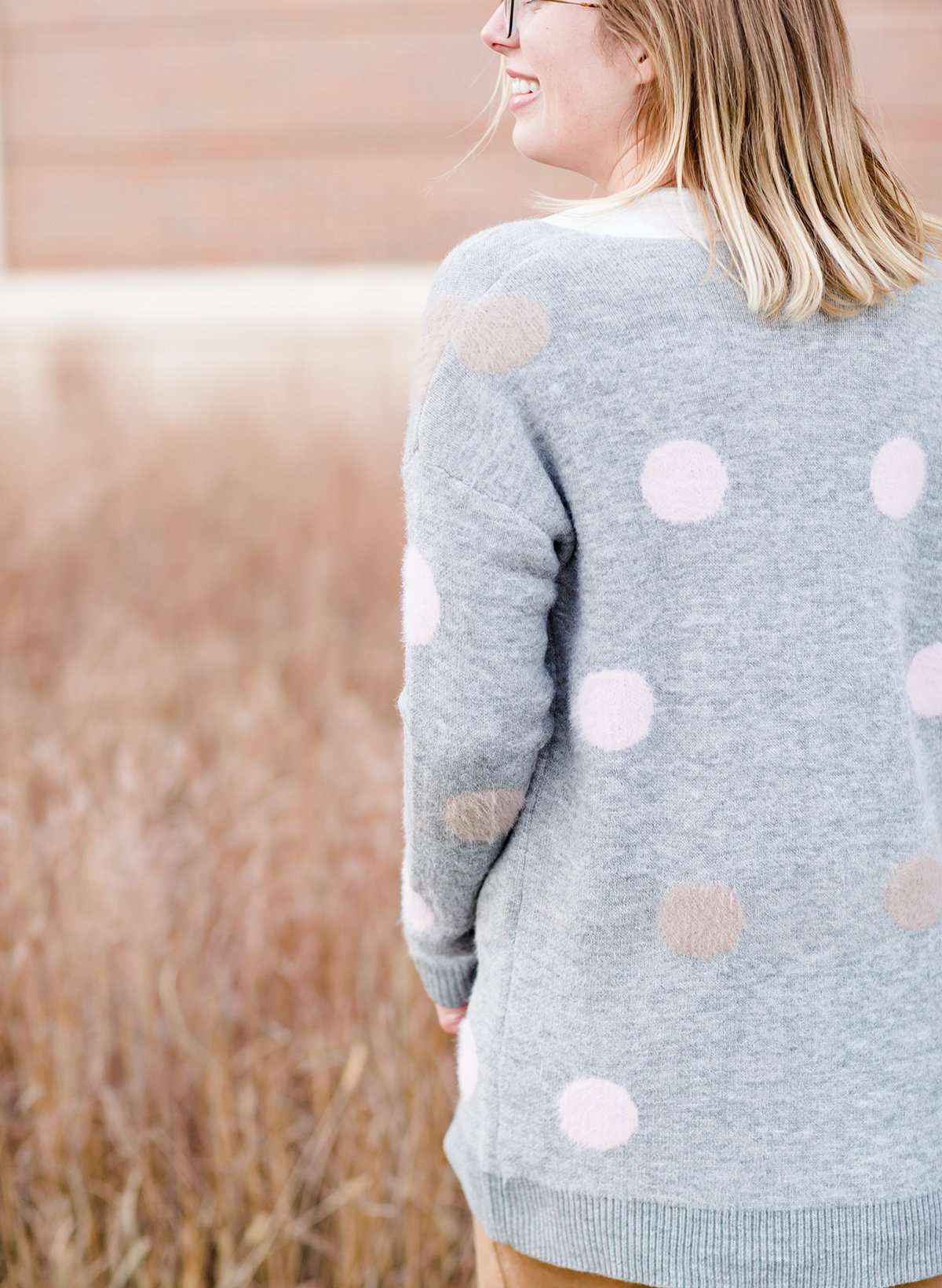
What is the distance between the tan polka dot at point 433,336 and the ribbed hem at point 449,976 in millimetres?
352

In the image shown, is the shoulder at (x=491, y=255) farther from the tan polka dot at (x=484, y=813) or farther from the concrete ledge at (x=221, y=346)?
the concrete ledge at (x=221, y=346)

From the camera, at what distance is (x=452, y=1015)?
2.60 feet

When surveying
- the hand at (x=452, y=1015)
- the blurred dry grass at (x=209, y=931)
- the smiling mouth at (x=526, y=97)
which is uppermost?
the smiling mouth at (x=526, y=97)

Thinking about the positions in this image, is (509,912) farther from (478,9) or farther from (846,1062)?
(478,9)

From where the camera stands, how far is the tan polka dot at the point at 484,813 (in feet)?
2.17

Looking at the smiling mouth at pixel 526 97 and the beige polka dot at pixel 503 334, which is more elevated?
the smiling mouth at pixel 526 97

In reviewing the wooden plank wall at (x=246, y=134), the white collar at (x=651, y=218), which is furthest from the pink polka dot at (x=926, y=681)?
the wooden plank wall at (x=246, y=134)

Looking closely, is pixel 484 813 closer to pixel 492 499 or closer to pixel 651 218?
pixel 492 499

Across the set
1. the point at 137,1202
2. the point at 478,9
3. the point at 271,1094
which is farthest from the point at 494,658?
the point at 478,9

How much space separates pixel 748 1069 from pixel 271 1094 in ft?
2.73

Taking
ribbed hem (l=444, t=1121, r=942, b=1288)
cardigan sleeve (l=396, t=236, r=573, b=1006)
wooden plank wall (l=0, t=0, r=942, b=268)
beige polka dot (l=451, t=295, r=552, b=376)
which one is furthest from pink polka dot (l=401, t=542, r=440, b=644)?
wooden plank wall (l=0, t=0, r=942, b=268)

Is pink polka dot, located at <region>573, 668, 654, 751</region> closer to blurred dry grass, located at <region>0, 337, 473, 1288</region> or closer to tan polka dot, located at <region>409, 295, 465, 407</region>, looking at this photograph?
tan polka dot, located at <region>409, 295, 465, 407</region>

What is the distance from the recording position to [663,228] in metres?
0.64

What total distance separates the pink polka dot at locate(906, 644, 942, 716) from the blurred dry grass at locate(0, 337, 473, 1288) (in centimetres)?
85
